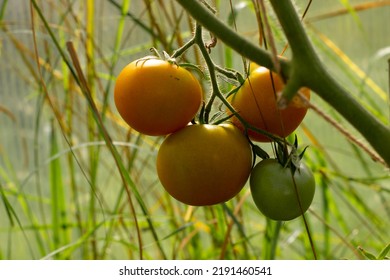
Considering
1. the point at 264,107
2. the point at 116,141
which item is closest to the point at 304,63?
the point at 264,107

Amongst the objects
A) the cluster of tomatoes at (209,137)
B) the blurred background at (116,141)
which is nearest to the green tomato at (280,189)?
the cluster of tomatoes at (209,137)

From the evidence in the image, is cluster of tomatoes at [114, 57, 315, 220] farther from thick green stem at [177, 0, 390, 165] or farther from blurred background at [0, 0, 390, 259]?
blurred background at [0, 0, 390, 259]

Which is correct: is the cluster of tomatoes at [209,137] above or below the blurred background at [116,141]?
below

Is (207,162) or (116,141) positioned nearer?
(207,162)

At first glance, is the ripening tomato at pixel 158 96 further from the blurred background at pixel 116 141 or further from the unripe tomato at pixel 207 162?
the blurred background at pixel 116 141

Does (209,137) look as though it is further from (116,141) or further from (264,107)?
(116,141)
